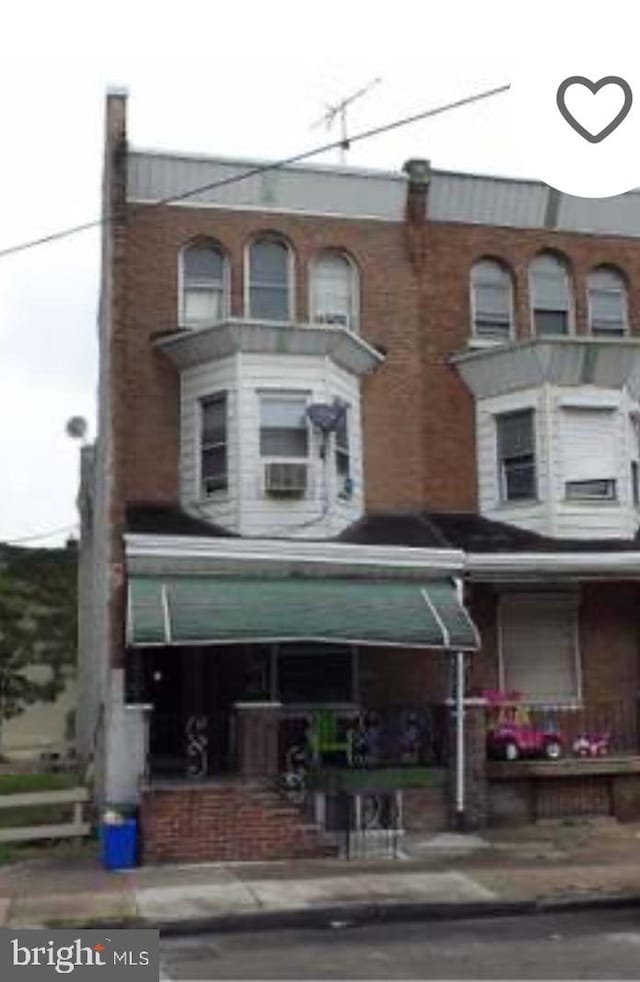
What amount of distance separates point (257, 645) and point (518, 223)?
824 cm

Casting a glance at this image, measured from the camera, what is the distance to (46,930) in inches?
437

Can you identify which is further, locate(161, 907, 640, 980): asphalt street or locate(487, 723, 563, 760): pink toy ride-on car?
locate(487, 723, 563, 760): pink toy ride-on car

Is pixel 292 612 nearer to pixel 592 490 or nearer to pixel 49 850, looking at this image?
pixel 49 850

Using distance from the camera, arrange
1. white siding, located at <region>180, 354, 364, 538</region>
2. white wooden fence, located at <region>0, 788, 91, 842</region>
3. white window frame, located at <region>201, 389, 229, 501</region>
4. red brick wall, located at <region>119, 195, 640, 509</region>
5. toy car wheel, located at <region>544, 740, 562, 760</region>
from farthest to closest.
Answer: red brick wall, located at <region>119, 195, 640, 509</region> → white window frame, located at <region>201, 389, 229, 501</region> → white siding, located at <region>180, 354, 364, 538</region> → toy car wheel, located at <region>544, 740, 562, 760</region> → white wooden fence, located at <region>0, 788, 91, 842</region>

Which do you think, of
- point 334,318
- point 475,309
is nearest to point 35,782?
point 334,318

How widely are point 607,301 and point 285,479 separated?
669 centimetres

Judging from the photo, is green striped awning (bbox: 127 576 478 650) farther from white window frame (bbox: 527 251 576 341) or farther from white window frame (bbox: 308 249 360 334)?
white window frame (bbox: 527 251 576 341)

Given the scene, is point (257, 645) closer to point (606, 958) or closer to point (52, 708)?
point (606, 958)

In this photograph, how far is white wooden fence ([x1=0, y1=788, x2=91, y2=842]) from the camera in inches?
665

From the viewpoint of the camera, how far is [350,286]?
21141 millimetres

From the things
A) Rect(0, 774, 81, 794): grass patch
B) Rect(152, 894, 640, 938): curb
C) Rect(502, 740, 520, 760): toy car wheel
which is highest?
Rect(502, 740, 520, 760): toy car wheel

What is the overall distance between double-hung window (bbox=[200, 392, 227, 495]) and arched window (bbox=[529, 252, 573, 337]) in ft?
18.3

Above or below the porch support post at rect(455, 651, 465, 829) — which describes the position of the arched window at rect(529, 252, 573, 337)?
above

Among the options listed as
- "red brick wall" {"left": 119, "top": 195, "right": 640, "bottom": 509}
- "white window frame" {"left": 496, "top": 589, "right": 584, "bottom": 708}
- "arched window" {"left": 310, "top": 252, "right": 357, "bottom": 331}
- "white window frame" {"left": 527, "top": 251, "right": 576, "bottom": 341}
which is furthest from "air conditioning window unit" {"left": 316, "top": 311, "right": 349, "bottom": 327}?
"white window frame" {"left": 496, "top": 589, "right": 584, "bottom": 708}
